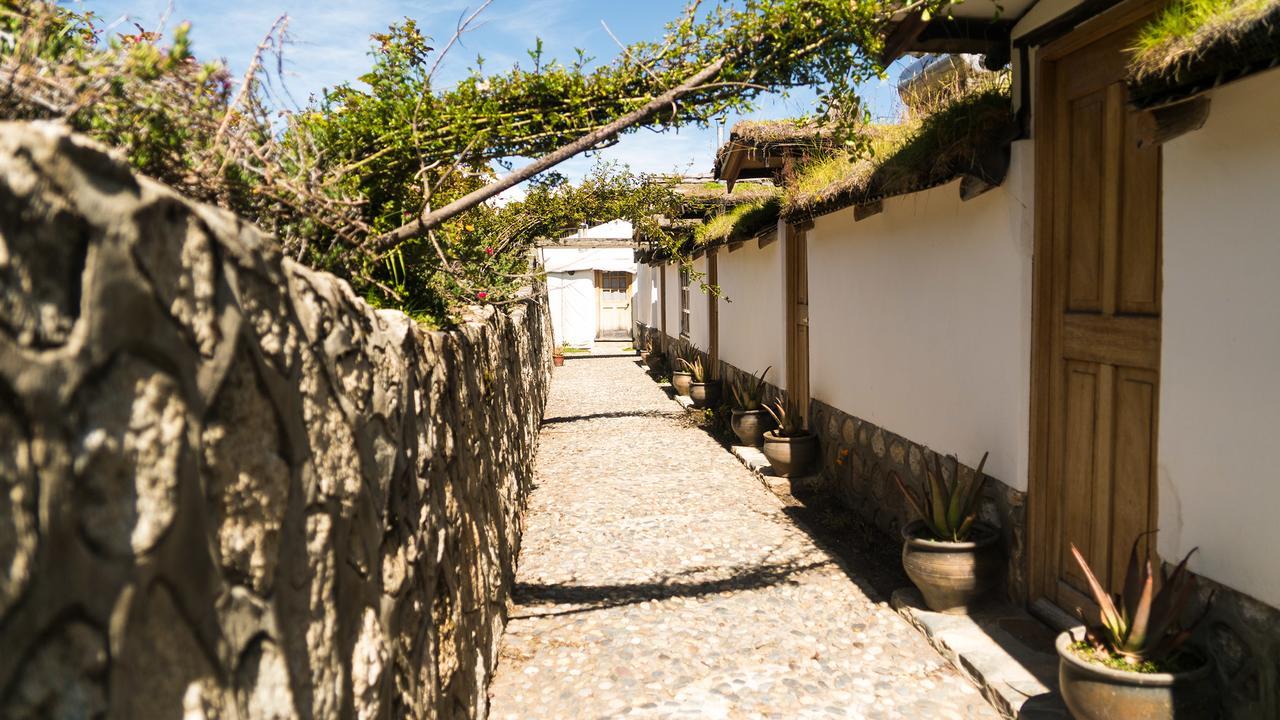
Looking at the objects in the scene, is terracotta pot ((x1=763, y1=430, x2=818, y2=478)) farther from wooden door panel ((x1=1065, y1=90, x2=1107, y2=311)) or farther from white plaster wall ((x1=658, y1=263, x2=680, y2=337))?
white plaster wall ((x1=658, y1=263, x2=680, y2=337))

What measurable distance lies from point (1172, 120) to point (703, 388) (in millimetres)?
8735

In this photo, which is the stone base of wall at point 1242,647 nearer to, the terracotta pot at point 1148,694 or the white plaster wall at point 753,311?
the terracotta pot at point 1148,694

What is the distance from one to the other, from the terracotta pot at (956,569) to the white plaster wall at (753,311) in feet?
13.3

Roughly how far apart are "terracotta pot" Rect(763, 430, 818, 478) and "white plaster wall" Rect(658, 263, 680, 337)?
870 cm

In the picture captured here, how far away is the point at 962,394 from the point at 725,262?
7.17 metres

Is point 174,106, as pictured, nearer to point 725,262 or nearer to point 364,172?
point 364,172

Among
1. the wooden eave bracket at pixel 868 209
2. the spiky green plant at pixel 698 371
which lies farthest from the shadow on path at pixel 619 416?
the wooden eave bracket at pixel 868 209

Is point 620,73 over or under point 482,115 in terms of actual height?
over

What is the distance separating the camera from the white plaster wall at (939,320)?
3.87 m

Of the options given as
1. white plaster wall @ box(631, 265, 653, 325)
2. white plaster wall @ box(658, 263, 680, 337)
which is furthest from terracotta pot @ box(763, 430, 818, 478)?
white plaster wall @ box(631, 265, 653, 325)

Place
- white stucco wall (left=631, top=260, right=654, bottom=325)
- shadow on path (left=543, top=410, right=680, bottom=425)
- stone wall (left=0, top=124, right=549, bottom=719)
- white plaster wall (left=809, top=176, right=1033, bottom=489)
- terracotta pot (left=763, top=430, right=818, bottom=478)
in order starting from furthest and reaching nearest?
white stucco wall (left=631, top=260, right=654, bottom=325) < shadow on path (left=543, top=410, right=680, bottom=425) < terracotta pot (left=763, top=430, right=818, bottom=478) < white plaster wall (left=809, top=176, right=1033, bottom=489) < stone wall (left=0, top=124, right=549, bottom=719)

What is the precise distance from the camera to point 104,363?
3.28 feet

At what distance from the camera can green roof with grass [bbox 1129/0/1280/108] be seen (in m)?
2.10

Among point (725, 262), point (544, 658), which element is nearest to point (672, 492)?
point (544, 658)
